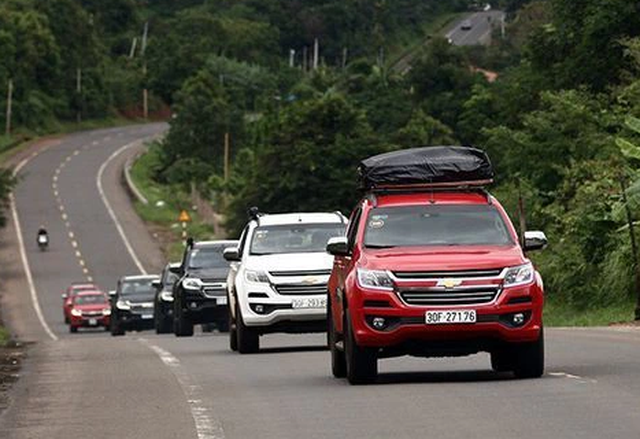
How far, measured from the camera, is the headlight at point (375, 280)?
18047 mm

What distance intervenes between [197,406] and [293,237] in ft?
35.5

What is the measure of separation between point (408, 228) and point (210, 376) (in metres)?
3.42

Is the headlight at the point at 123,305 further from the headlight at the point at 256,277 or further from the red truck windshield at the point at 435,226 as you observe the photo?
the red truck windshield at the point at 435,226

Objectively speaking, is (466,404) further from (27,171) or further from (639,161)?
(27,171)

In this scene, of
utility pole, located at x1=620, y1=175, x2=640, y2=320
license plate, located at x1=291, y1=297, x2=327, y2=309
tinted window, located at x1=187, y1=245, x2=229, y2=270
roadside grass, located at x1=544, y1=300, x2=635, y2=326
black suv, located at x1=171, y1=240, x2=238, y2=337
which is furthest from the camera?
tinted window, located at x1=187, y1=245, x2=229, y2=270

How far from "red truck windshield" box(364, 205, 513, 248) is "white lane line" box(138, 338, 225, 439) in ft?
7.25

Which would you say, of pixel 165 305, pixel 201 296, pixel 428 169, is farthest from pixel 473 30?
pixel 428 169

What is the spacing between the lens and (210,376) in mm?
21312

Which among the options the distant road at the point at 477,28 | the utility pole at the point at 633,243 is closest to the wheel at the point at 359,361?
the utility pole at the point at 633,243

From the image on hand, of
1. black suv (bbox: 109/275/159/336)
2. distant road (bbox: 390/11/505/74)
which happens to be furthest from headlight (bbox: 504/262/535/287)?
distant road (bbox: 390/11/505/74)

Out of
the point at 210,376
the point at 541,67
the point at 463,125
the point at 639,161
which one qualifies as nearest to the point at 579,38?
the point at 541,67

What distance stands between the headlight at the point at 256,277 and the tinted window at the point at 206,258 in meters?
9.92

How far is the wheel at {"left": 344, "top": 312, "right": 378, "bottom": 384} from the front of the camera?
Result: 18469 mm

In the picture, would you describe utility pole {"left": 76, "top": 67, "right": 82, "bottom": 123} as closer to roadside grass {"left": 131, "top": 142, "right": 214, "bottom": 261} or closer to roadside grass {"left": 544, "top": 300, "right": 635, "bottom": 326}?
roadside grass {"left": 131, "top": 142, "right": 214, "bottom": 261}
